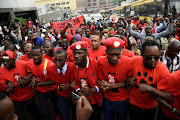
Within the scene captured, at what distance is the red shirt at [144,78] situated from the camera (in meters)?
2.19

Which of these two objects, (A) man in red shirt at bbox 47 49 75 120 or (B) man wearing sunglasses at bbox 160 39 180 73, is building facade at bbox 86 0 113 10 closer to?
(B) man wearing sunglasses at bbox 160 39 180 73

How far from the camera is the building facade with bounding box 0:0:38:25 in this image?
47.8ft

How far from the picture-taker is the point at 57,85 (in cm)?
305

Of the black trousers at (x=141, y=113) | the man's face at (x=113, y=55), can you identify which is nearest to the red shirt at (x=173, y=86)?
the black trousers at (x=141, y=113)

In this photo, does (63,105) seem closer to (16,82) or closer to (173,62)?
(16,82)

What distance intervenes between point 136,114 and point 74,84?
1.28 m

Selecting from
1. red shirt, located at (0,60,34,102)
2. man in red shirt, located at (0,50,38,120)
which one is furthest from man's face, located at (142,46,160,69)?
red shirt, located at (0,60,34,102)

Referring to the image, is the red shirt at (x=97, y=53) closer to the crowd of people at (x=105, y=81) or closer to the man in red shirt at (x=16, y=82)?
the crowd of people at (x=105, y=81)

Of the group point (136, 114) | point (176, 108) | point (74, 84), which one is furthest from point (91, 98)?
point (176, 108)

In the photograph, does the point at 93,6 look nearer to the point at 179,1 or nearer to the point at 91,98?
the point at 179,1

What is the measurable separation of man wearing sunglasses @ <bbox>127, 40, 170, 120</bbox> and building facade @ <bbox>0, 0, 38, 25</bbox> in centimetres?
1574

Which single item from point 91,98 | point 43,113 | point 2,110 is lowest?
point 43,113

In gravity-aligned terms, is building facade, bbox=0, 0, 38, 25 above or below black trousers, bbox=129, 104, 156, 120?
above

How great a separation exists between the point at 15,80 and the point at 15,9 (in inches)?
690
